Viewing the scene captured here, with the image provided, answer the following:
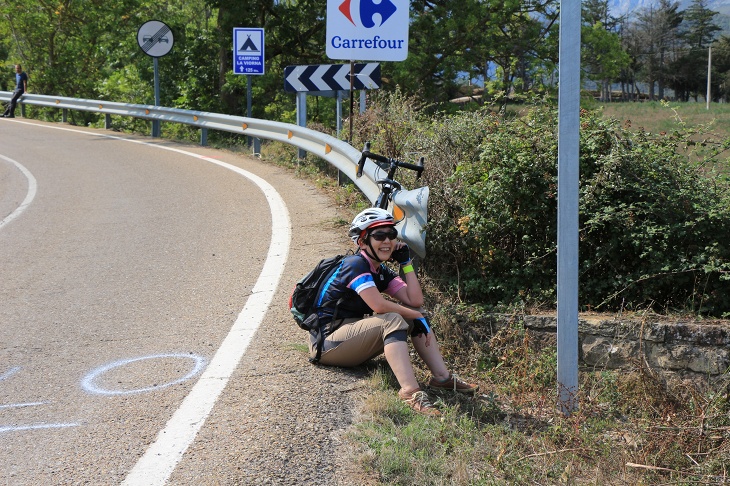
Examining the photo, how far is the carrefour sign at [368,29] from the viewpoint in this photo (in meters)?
9.33

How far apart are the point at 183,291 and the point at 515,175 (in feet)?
9.25

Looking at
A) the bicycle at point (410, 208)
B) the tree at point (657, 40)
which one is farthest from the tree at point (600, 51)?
the tree at point (657, 40)

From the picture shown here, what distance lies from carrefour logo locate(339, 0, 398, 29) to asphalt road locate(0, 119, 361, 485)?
7.06 ft

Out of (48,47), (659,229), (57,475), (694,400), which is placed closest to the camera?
(57,475)

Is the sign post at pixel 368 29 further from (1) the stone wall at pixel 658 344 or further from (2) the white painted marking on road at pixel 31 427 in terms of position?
(2) the white painted marking on road at pixel 31 427

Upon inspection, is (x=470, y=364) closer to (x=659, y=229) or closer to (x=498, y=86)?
(x=659, y=229)

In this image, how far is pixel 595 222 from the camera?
6152 mm

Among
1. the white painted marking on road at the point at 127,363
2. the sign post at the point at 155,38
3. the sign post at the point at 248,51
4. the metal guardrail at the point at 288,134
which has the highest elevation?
the sign post at the point at 155,38

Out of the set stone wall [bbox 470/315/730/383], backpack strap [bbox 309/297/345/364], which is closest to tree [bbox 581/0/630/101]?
stone wall [bbox 470/315/730/383]

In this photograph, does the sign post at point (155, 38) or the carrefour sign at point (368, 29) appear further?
the sign post at point (155, 38)

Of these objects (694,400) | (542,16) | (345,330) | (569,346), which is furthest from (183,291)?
(542,16)

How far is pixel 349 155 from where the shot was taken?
9211 mm

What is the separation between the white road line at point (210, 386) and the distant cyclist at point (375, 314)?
601 millimetres

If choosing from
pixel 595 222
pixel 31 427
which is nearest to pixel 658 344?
pixel 595 222
